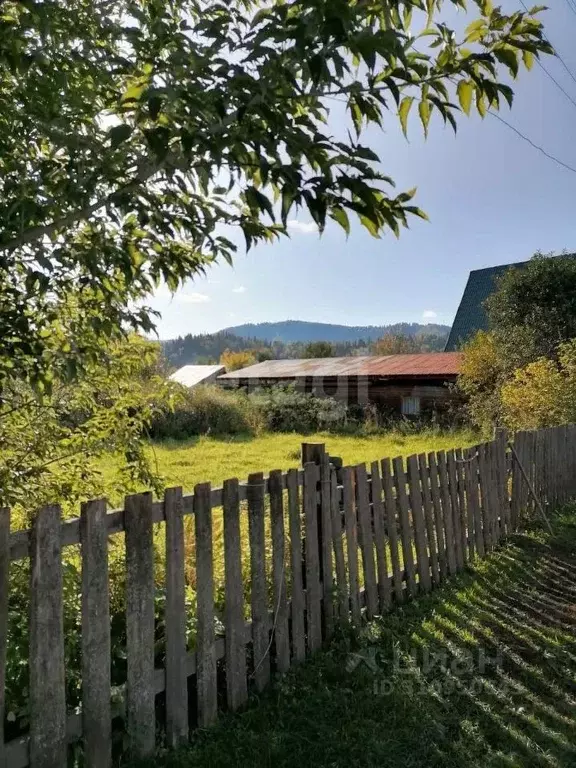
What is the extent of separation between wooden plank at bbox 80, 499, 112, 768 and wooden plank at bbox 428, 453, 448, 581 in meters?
3.23

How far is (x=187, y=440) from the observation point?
16.1 meters

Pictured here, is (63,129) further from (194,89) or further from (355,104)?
(355,104)

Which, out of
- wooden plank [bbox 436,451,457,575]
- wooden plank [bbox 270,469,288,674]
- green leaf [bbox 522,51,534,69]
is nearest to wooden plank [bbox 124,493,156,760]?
wooden plank [bbox 270,469,288,674]

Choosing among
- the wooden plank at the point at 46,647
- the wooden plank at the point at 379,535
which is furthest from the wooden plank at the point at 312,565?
the wooden plank at the point at 46,647

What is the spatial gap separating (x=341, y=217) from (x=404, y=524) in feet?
11.4

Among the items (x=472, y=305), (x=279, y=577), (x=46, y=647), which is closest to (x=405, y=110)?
(x=46, y=647)

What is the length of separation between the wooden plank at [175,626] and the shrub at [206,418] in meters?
14.2

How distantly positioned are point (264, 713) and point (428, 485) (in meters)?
2.49

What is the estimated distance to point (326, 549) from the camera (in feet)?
11.9

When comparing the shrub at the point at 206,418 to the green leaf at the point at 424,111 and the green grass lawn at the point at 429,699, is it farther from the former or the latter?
the green leaf at the point at 424,111

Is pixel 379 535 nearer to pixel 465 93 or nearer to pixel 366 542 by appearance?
pixel 366 542

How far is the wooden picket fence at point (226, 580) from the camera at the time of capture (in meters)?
2.12

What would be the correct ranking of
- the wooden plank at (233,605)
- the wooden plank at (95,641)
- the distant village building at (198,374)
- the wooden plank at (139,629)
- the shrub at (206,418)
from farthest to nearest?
the distant village building at (198,374) → the shrub at (206,418) → the wooden plank at (233,605) → the wooden plank at (139,629) → the wooden plank at (95,641)

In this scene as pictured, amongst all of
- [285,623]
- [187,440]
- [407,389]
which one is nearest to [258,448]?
[187,440]
